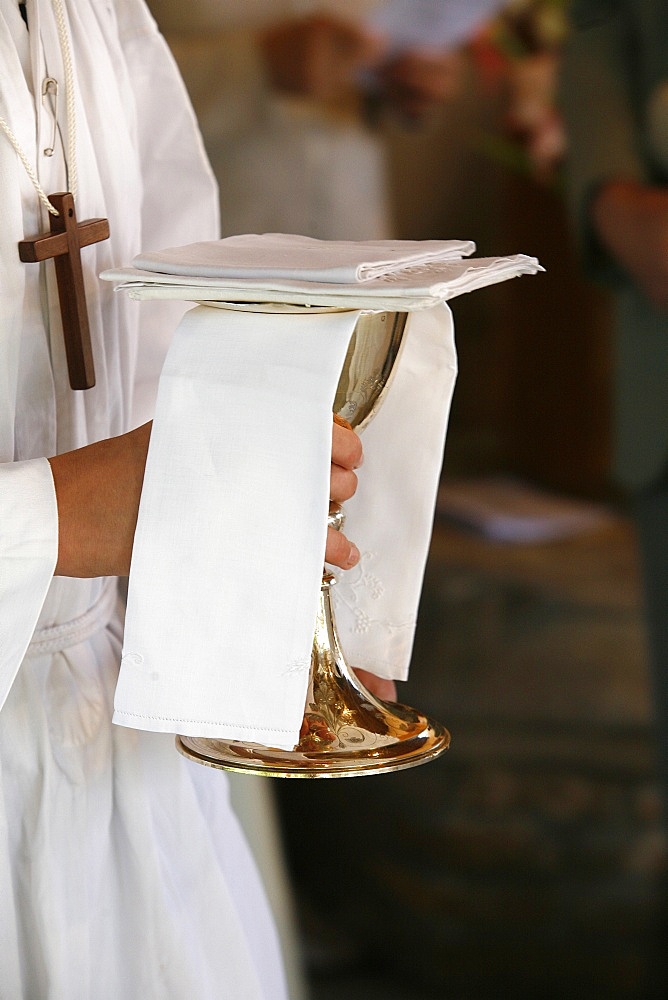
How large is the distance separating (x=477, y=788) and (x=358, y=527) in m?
1.69

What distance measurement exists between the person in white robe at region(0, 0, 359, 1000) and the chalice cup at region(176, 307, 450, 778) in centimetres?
6

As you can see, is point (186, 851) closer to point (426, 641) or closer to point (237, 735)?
point (237, 735)

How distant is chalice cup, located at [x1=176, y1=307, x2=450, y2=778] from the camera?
566 mm

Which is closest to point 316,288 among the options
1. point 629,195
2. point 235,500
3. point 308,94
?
point 235,500

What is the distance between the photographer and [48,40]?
0.64m

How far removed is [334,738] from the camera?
594 mm

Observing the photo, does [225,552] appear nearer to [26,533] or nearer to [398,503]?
[26,533]

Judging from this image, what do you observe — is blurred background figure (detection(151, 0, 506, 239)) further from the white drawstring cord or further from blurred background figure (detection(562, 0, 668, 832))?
the white drawstring cord

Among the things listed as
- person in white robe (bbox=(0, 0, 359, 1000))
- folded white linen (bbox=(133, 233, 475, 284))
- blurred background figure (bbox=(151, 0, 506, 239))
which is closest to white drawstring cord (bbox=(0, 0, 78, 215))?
person in white robe (bbox=(0, 0, 359, 1000))

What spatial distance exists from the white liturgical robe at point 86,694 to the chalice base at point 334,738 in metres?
0.10

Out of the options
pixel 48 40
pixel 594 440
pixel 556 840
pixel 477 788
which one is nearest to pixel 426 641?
pixel 477 788

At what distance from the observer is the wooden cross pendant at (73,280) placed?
1.99 feet

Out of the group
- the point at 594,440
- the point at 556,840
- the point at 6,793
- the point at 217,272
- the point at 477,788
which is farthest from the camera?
the point at 594,440

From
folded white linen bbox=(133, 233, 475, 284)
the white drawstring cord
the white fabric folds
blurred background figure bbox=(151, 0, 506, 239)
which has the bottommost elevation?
the white fabric folds
